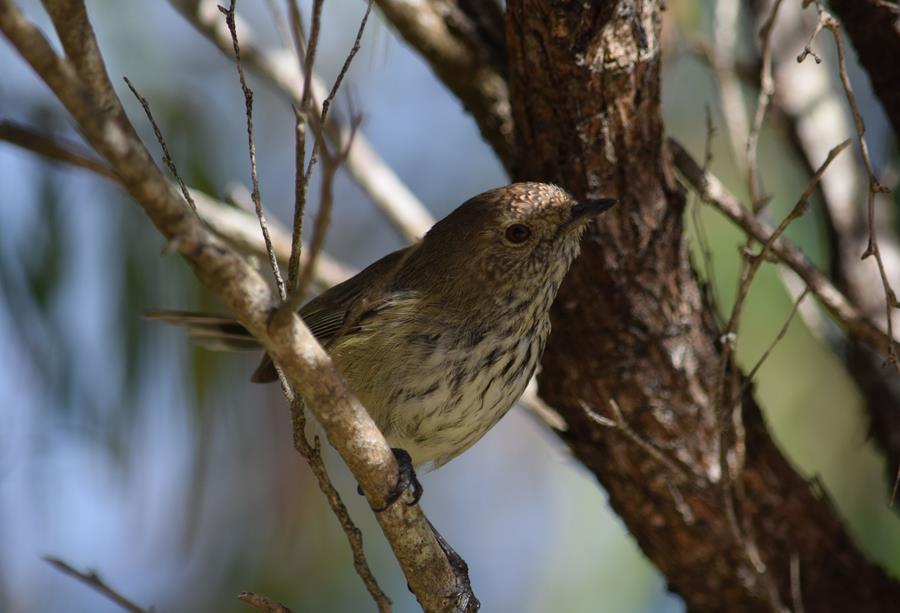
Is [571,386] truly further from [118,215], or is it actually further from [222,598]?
[222,598]

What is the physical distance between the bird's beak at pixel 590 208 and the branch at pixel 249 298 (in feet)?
3.44

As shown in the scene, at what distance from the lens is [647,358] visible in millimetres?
3469

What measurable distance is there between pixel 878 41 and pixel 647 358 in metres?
1.36

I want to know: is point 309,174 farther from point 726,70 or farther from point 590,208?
point 726,70

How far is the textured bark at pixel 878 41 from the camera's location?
3.46 meters

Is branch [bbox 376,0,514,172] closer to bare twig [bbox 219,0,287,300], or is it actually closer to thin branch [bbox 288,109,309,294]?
bare twig [bbox 219,0,287,300]

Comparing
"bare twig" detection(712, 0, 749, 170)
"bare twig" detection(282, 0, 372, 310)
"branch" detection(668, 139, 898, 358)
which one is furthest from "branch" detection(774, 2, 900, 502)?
"bare twig" detection(282, 0, 372, 310)

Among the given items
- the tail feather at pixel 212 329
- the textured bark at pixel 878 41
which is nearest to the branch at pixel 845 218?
the textured bark at pixel 878 41

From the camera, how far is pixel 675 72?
238 inches

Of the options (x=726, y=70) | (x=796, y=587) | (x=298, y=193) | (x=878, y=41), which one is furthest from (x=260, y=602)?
(x=726, y=70)

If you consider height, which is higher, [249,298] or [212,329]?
[212,329]

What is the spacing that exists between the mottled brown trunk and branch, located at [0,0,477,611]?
938 millimetres

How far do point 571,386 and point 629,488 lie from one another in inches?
16.6

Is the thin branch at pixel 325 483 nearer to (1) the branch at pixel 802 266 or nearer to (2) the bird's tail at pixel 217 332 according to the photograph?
(2) the bird's tail at pixel 217 332
